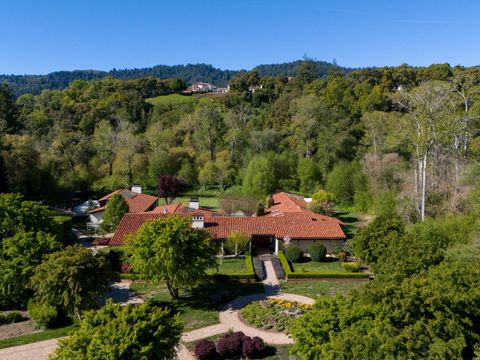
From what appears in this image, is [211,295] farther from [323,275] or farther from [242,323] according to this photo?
[323,275]

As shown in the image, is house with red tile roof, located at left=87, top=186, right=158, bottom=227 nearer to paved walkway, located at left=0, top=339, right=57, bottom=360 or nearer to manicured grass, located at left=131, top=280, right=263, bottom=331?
manicured grass, located at left=131, top=280, right=263, bottom=331

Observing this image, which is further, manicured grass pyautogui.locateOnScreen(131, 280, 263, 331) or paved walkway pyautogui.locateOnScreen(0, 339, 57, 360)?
manicured grass pyautogui.locateOnScreen(131, 280, 263, 331)

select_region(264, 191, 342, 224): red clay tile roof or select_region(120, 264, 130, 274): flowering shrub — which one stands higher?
select_region(264, 191, 342, 224): red clay tile roof

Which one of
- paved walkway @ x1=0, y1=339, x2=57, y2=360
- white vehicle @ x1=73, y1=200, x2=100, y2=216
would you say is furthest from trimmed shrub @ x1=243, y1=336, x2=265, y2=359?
white vehicle @ x1=73, y1=200, x2=100, y2=216

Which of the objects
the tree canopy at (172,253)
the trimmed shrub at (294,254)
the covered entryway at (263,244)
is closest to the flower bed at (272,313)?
the tree canopy at (172,253)

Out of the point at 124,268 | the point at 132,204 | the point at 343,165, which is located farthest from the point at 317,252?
the point at 343,165

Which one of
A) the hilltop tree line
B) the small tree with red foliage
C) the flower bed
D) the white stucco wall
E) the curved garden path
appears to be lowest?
the curved garden path
